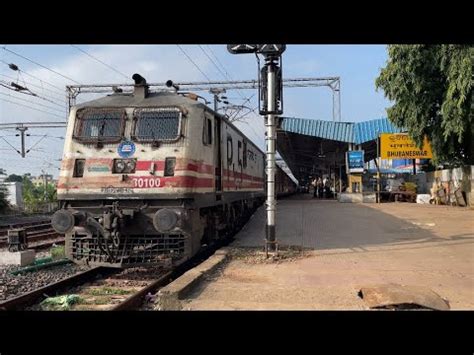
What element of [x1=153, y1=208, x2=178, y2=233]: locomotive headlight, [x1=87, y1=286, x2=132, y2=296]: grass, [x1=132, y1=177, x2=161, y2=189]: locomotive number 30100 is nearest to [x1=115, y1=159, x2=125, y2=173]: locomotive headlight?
[x1=132, y1=177, x2=161, y2=189]: locomotive number 30100

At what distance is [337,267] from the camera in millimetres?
8984

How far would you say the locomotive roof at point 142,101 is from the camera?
9352 millimetres

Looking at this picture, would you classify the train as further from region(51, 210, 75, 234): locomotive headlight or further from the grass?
the grass

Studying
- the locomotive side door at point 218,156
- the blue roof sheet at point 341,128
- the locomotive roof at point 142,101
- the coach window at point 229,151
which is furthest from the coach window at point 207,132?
the blue roof sheet at point 341,128

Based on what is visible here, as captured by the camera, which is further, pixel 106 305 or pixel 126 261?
pixel 126 261

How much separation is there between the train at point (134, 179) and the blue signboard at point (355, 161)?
20365mm

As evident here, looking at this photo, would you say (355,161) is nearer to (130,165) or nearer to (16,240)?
(16,240)

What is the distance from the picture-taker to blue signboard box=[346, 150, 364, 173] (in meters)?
28.9
